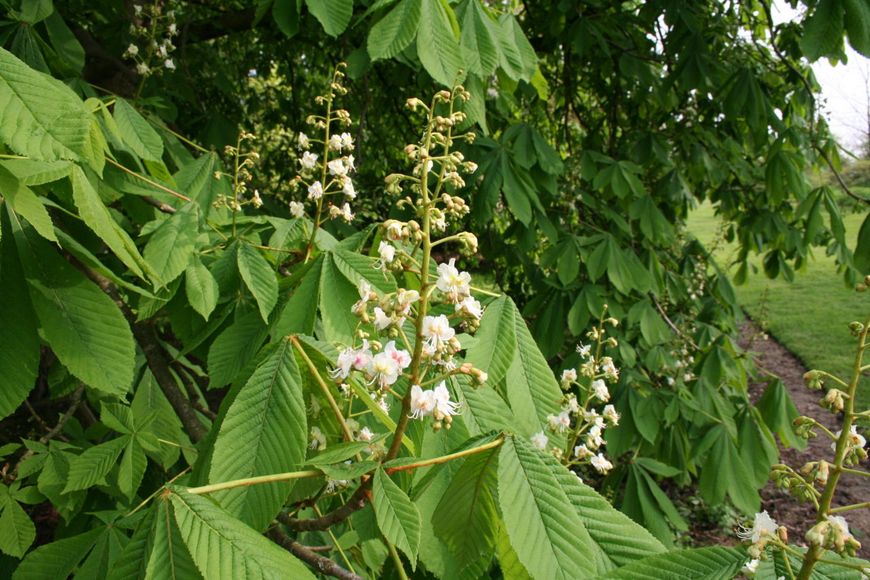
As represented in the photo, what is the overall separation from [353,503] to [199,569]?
0.88 ft

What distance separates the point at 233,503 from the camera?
785 millimetres

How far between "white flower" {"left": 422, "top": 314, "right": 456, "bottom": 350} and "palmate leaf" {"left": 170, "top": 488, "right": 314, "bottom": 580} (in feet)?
0.99

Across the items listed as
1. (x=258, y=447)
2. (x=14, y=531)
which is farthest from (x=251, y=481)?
(x=14, y=531)

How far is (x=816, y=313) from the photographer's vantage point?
9984 millimetres

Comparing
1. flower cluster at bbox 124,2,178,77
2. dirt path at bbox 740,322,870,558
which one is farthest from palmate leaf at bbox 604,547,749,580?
dirt path at bbox 740,322,870,558

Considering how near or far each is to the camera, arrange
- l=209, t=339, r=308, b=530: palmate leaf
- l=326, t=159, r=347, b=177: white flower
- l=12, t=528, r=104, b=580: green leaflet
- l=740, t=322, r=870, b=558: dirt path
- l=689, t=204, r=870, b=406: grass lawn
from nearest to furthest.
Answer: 1. l=209, t=339, r=308, b=530: palmate leaf
2. l=12, t=528, r=104, b=580: green leaflet
3. l=326, t=159, r=347, b=177: white flower
4. l=740, t=322, r=870, b=558: dirt path
5. l=689, t=204, r=870, b=406: grass lawn

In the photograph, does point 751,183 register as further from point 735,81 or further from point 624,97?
point 735,81

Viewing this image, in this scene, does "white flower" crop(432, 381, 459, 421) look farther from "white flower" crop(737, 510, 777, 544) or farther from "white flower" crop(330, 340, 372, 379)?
"white flower" crop(737, 510, 777, 544)

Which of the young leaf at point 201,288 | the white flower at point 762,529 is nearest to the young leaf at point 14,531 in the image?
the young leaf at point 201,288

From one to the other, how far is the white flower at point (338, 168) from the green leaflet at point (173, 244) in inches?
13.3

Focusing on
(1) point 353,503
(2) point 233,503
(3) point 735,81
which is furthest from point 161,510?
(3) point 735,81

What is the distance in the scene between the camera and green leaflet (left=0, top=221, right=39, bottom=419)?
96 cm

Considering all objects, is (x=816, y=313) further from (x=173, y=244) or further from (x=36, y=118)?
(x=36, y=118)

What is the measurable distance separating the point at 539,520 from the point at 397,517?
0.16 meters
